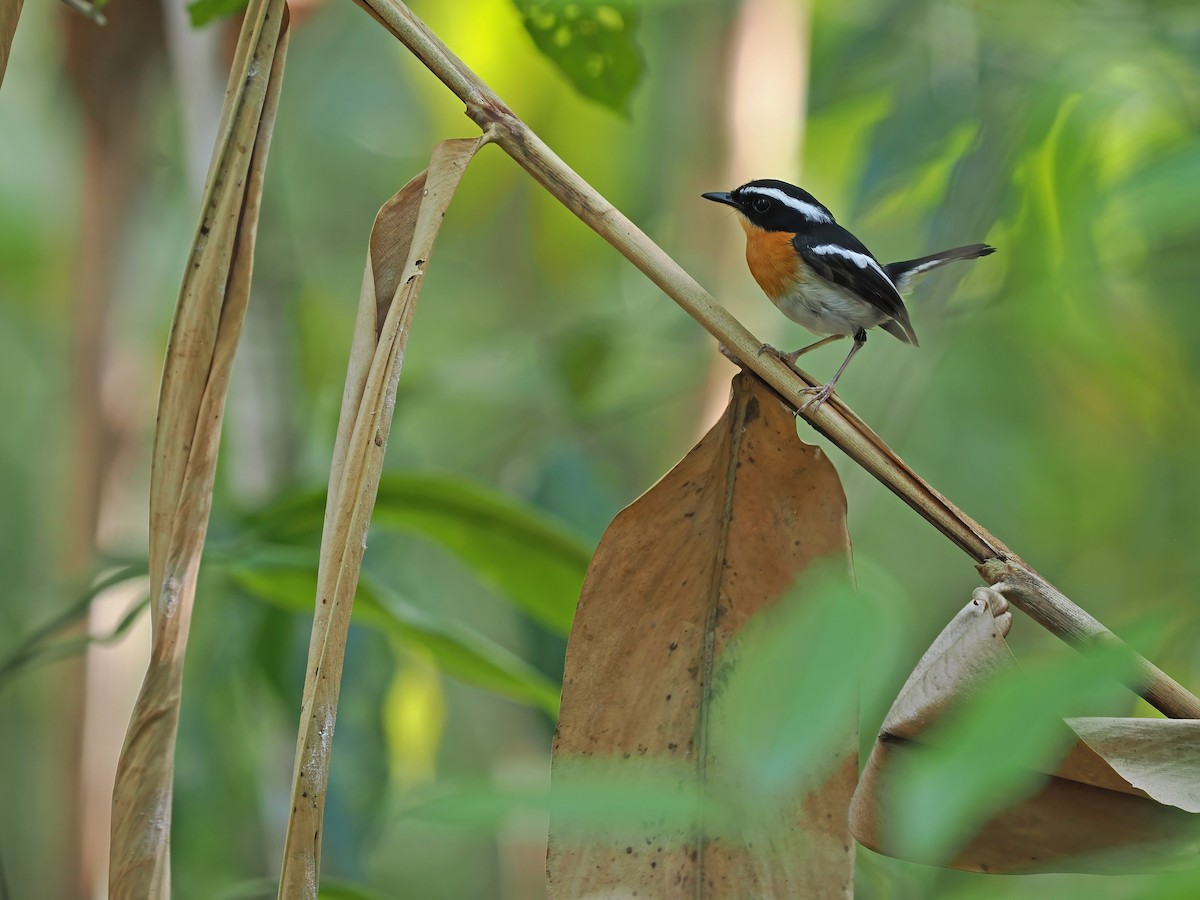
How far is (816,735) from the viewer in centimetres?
42

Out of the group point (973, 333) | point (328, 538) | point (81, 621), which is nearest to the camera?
point (328, 538)

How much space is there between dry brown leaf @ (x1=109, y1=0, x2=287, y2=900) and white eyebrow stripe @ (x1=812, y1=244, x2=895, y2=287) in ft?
3.27

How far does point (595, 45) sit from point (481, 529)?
581mm

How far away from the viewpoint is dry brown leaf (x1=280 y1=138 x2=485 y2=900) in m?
0.58

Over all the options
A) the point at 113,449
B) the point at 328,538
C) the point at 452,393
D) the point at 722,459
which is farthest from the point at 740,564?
the point at 452,393

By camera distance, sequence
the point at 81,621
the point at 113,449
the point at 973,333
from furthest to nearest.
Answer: the point at 973,333
the point at 81,621
the point at 113,449

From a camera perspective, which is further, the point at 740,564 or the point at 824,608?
the point at 740,564

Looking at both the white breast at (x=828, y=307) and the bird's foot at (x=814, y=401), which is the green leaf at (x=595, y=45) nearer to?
the bird's foot at (x=814, y=401)

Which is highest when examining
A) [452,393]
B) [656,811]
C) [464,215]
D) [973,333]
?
[464,215]

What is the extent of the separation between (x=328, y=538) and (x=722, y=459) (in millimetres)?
308

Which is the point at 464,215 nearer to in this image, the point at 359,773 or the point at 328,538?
the point at 359,773

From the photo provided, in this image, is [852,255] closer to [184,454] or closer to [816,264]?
[816,264]

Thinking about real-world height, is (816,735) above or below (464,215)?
below

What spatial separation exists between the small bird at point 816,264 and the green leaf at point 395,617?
670 mm
